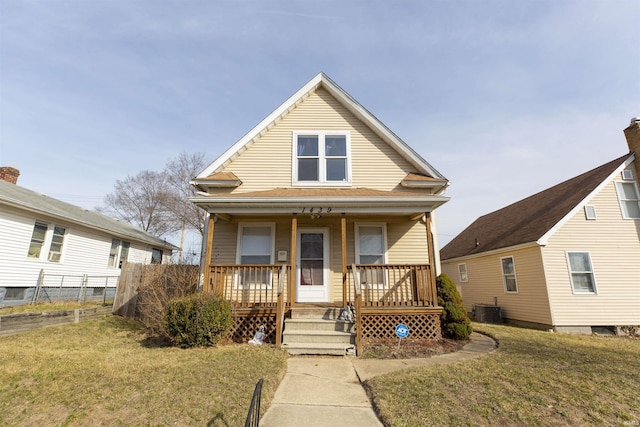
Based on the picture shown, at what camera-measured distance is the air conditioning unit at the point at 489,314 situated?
12.7 meters

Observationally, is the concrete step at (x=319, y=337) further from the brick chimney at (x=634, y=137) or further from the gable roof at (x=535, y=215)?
the brick chimney at (x=634, y=137)

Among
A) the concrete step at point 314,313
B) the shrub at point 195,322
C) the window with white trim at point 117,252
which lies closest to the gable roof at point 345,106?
the shrub at point 195,322

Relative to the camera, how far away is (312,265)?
9320 millimetres

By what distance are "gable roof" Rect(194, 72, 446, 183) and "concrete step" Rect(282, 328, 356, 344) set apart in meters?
5.89

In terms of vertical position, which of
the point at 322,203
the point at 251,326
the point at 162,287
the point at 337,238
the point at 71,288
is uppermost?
the point at 322,203

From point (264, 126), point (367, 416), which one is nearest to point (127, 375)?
point (367, 416)

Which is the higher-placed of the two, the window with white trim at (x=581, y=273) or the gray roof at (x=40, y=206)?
the gray roof at (x=40, y=206)

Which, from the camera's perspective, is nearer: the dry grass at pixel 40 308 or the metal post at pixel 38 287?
the dry grass at pixel 40 308

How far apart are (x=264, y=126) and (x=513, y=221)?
13.0m

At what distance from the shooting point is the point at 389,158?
33.4 ft

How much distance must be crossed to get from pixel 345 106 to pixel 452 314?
7630 millimetres

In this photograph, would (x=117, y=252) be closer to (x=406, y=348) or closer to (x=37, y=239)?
(x=37, y=239)

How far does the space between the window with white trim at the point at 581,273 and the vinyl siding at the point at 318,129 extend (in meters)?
7.03

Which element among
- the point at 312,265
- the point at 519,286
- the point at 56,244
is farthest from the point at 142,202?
the point at 519,286
